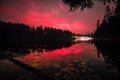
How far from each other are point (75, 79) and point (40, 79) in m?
2.47

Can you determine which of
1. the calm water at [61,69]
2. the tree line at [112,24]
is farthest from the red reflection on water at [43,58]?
the tree line at [112,24]

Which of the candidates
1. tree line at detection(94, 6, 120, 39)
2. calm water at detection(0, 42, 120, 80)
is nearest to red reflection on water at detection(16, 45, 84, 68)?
calm water at detection(0, 42, 120, 80)

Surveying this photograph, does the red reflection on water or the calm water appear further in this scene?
the red reflection on water

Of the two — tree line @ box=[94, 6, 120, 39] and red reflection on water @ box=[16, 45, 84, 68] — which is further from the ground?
tree line @ box=[94, 6, 120, 39]

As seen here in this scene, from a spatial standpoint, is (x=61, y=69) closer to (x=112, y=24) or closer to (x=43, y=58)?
(x=43, y=58)

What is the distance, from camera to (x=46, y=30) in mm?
170750

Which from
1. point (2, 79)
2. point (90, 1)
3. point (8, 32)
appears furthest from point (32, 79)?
point (8, 32)

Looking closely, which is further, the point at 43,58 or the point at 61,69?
the point at 43,58

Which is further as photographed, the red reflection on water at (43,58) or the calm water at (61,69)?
the red reflection on water at (43,58)

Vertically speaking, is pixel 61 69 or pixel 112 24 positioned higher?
pixel 112 24

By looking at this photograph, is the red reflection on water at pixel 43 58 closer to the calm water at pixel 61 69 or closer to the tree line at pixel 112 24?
the calm water at pixel 61 69

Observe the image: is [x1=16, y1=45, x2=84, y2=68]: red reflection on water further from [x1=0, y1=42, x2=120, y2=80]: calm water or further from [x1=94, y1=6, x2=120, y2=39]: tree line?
[x1=94, y1=6, x2=120, y2=39]: tree line

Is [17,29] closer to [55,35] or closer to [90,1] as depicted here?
[55,35]

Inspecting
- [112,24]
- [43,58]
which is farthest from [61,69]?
[112,24]
